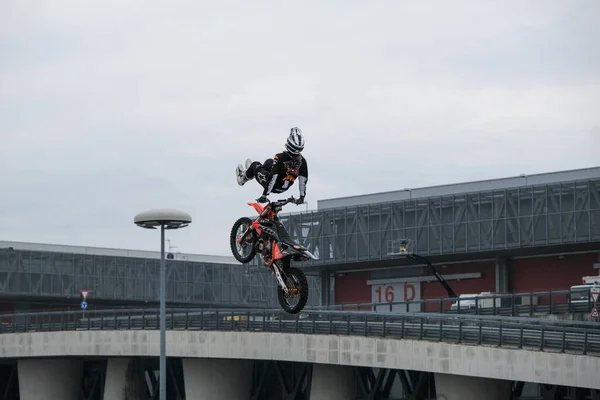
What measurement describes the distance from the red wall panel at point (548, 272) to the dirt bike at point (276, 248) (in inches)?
2739

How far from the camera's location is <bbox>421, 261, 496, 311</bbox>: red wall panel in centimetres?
10131

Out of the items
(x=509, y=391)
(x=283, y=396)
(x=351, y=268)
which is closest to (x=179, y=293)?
(x=351, y=268)

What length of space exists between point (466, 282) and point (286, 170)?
256 feet

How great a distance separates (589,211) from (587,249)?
3621 millimetres

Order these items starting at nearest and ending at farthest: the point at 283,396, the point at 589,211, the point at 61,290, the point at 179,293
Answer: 1. the point at 283,396
2. the point at 589,211
3. the point at 61,290
4. the point at 179,293

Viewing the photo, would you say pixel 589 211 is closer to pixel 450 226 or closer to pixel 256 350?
pixel 450 226

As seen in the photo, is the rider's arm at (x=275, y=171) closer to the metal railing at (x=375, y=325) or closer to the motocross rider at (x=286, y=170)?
the motocross rider at (x=286, y=170)

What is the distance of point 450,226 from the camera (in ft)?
333

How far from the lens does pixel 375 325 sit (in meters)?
62.0

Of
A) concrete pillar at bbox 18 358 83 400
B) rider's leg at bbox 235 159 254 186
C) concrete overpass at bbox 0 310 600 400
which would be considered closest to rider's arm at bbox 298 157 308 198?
rider's leg at bbox 235 159 254 186

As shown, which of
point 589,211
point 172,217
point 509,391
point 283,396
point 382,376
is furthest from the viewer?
point 589,211

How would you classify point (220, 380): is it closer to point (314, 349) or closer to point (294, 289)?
point (314, 349)

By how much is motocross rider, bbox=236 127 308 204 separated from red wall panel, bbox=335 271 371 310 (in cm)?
8375

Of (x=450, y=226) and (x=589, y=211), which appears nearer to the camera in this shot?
(x=589, y=211)
